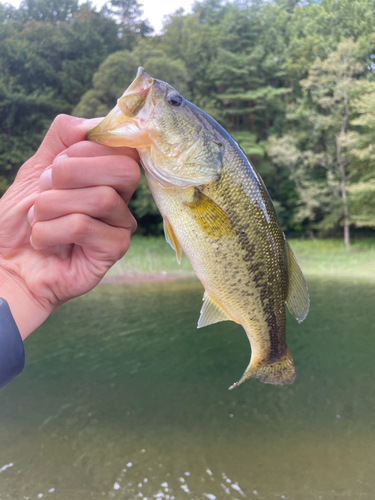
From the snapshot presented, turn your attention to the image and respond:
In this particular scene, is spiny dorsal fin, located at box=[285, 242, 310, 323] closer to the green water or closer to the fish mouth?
the fish mouth

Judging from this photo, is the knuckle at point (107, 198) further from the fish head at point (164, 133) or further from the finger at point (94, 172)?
the fish head at point (164, 133)

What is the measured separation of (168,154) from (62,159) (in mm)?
340

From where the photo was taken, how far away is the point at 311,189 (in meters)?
21.6

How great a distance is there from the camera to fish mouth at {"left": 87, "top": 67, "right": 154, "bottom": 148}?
3.90ft

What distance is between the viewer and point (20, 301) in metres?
1.52

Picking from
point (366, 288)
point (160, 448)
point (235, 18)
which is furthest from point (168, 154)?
point (235, 18)

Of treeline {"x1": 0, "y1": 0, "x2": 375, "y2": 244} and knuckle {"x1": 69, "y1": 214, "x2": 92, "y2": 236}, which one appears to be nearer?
knuckle {"x1": 69, "y1": 214, "x2": 92, "y2": 236}

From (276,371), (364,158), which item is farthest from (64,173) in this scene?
(364,158)

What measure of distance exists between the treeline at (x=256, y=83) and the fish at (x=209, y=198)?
19.9 meters

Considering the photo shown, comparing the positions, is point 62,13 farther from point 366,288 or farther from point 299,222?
point 366,288

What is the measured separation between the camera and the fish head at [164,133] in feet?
3.95

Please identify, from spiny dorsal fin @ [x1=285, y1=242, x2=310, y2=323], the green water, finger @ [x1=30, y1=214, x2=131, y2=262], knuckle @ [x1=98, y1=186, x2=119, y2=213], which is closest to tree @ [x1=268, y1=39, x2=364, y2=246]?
the green water

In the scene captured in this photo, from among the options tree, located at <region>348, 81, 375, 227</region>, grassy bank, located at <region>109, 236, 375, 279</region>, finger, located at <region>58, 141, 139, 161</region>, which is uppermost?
finger, located at <region>58, 141, 139, 161</region>

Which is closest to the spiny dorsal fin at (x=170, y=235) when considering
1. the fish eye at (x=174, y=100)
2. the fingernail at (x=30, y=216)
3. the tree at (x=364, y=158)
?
the fish eye at (x=174, y=100)
